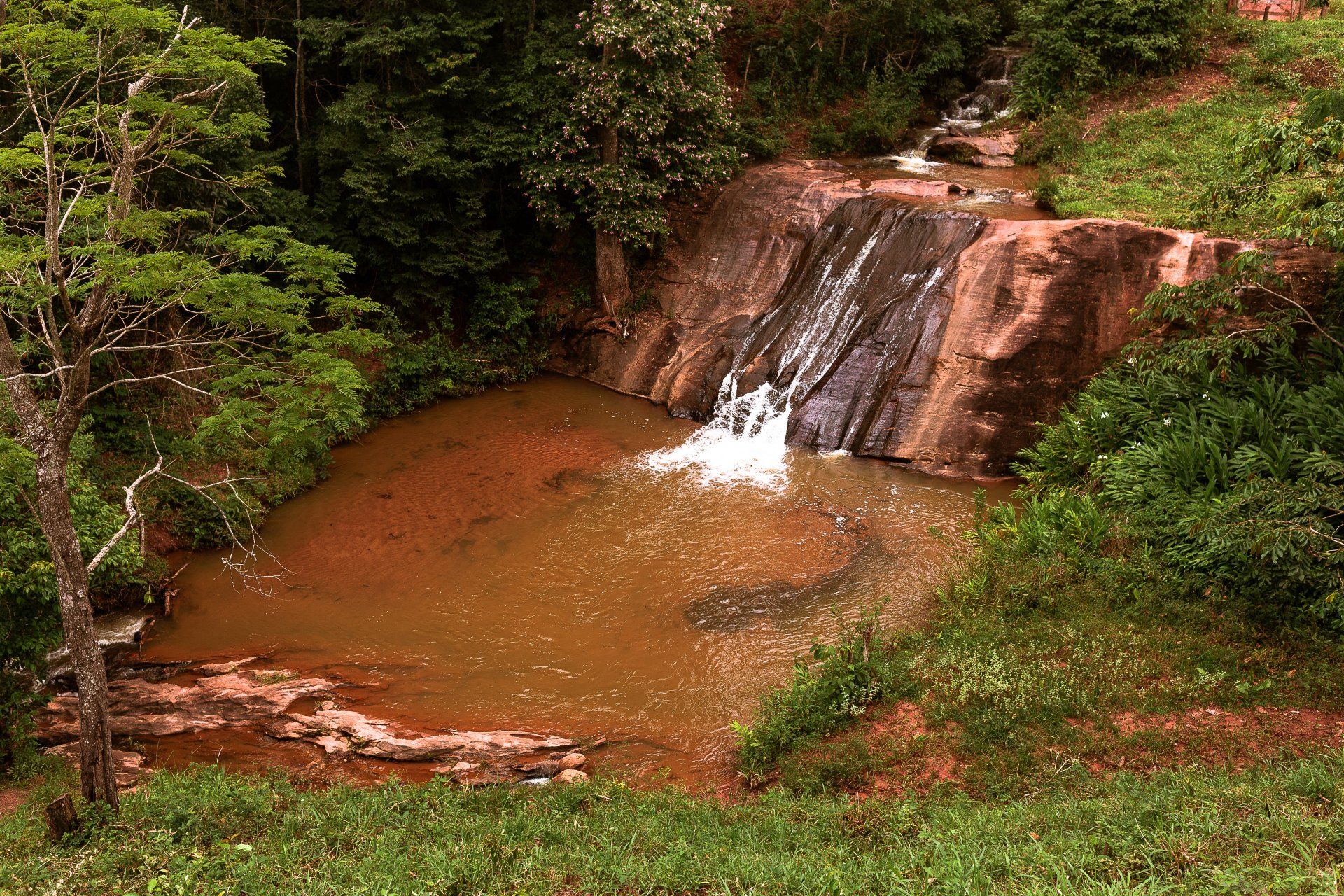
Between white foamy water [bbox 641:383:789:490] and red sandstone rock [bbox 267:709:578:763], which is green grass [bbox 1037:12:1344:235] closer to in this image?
white foamy water [bbox 641:383:789:490]

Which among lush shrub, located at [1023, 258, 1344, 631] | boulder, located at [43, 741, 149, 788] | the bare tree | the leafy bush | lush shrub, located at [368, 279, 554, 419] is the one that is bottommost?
boulder, located at [43, 741, 149, 788]

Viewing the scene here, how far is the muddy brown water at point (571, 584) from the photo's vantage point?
8570mm

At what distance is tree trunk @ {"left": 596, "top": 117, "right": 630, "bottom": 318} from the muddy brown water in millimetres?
3594

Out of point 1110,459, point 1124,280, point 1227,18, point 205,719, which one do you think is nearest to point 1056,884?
point 1110,459

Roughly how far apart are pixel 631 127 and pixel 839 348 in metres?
5.11

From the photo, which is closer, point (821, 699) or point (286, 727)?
point (821, 699)

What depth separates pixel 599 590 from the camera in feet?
33.6

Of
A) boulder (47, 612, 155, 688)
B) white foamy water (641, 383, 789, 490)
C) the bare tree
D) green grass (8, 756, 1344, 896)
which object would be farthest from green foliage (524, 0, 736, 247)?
green grass (8, 756, 1344, 896)

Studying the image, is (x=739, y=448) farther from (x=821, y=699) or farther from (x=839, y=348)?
(x=821, y=699)

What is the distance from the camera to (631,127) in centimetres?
1499

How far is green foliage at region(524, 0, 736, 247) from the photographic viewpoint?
14.7 metres

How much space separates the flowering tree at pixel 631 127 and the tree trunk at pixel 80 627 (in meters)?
11.1

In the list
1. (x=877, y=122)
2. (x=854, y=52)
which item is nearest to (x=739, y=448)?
(x=877, y=122)

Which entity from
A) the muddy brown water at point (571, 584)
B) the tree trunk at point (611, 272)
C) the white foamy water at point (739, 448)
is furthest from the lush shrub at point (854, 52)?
the muddy brown water at point (571, 584)
